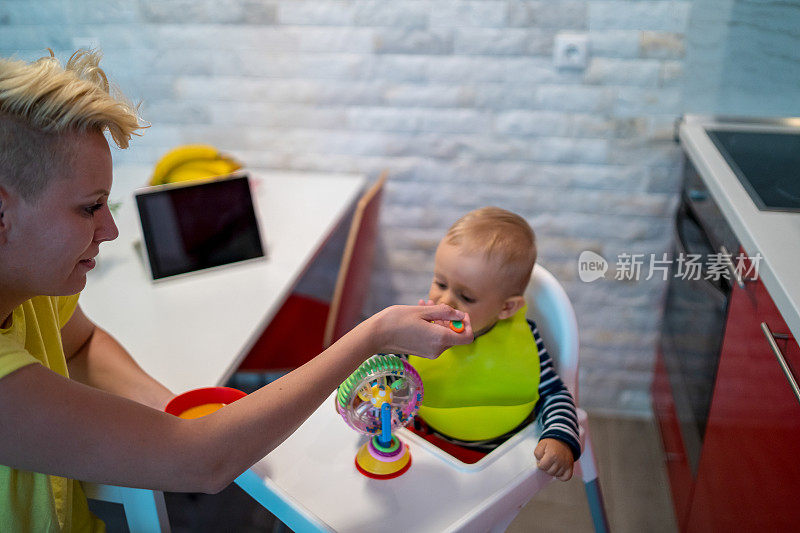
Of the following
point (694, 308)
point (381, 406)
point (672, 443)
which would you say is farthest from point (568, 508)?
point (381, 406)

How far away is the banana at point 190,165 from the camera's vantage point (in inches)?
74.5

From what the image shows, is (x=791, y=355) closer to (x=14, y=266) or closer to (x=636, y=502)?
(x=636, y=502)

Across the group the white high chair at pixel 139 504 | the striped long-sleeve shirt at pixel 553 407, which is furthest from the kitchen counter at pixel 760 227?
the white high chair at pixel 139 504

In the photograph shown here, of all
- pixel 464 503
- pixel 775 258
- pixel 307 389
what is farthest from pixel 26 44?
pixel 775 258

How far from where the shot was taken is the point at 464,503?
0.95 m

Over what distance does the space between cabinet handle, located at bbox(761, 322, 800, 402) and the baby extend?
35 centimetres

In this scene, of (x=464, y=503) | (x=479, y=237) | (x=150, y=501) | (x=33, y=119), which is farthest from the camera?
(x=479, y=237)

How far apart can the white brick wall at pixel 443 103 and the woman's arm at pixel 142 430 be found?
1.31 m

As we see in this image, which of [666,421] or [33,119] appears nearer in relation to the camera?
[33,119]

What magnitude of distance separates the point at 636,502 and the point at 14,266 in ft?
5.72

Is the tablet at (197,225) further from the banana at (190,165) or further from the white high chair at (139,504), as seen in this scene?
the white high chair at (139,504)

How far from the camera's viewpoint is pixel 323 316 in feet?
6.49

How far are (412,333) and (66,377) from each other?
0.45 m

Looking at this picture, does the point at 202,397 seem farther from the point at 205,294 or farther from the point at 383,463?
the point at 205,294
